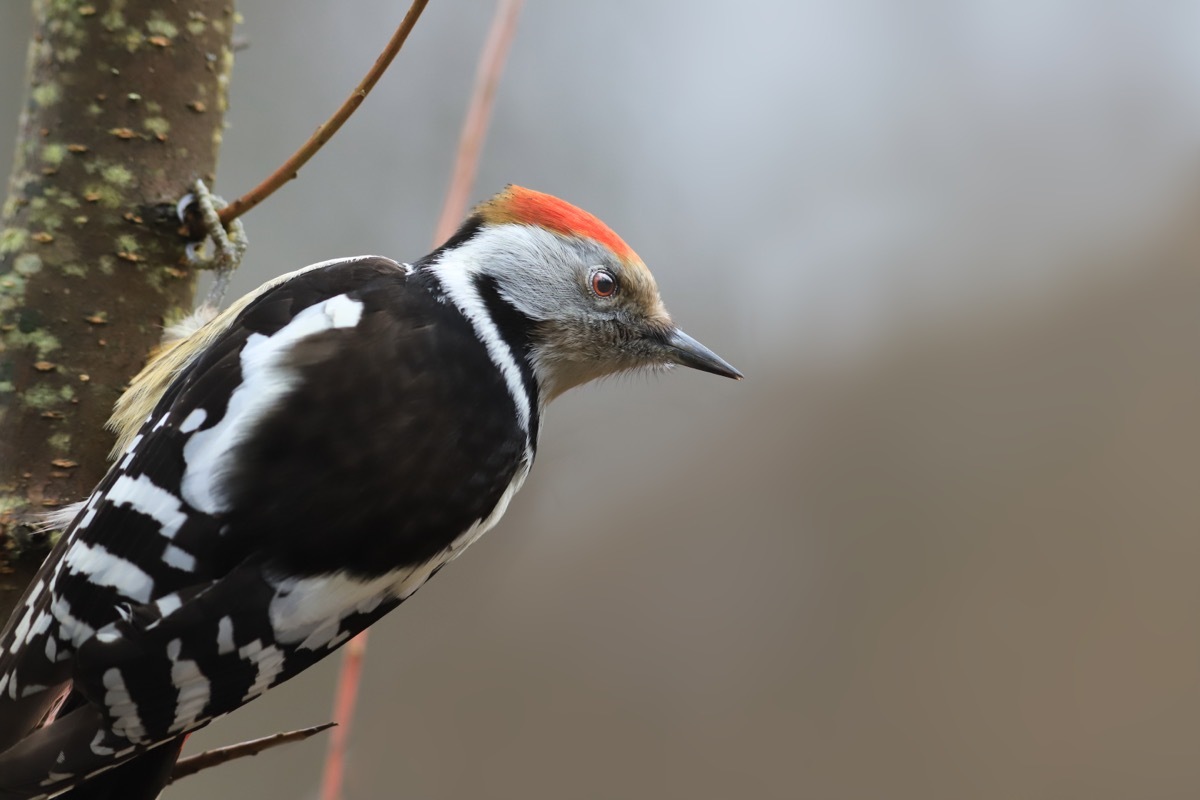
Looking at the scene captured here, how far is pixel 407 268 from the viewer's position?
4.68 ft

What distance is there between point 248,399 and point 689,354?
2.12 ft

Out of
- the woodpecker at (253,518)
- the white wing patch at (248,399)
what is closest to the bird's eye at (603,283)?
the woodpecker at (253,518)

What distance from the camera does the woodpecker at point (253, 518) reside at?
3.65 feet

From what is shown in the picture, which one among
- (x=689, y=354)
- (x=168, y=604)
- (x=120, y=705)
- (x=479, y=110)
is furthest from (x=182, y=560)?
(x=689, y=354)

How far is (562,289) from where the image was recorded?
149 centimetres

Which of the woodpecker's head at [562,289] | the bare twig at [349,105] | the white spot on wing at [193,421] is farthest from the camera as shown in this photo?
the woodpecker's head at [562,289]

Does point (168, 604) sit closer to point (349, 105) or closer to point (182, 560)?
point (182, 560)

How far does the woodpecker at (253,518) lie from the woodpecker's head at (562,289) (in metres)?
0.13

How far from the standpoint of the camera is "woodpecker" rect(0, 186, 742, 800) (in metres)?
1.11

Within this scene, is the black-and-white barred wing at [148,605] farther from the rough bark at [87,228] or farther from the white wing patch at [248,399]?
the rough bark at [87,228]

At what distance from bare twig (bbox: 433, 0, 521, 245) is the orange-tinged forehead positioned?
0.80ft

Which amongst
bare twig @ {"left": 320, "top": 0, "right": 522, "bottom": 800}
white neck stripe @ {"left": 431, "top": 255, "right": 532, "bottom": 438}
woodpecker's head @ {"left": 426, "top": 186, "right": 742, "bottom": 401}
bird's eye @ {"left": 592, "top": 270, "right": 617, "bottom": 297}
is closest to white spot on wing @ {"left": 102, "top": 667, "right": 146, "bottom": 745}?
bare twig @ {"left": 320, "top": 0, "right": 522, "bottom": 800}

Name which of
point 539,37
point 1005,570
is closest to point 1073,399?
point 1005,570

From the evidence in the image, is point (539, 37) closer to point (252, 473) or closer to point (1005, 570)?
point (1005, 570)
